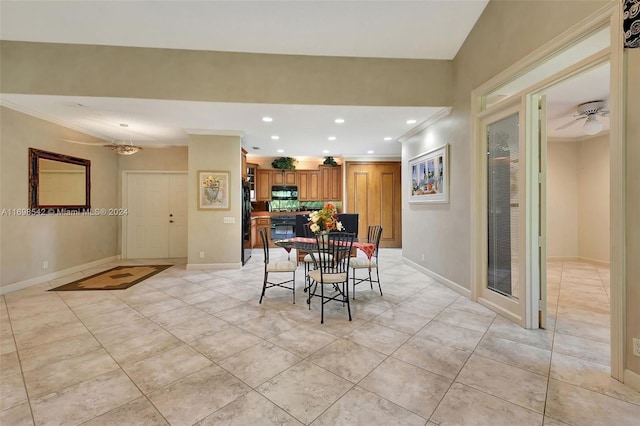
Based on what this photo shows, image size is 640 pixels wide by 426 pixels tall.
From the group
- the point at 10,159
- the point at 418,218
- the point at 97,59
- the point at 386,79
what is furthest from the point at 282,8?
the point at 10,159

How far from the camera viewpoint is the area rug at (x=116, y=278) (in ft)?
13.6

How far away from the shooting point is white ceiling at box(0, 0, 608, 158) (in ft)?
10.3

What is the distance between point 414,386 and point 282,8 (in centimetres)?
409

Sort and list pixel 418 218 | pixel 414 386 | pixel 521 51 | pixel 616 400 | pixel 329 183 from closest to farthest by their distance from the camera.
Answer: pixel 616 400 < pixel 414 386 < pixel 521 51 < pixel 418 218 < pixel 329 183

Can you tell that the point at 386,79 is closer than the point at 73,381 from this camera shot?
No

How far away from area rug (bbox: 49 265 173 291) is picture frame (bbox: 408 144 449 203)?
530 centimetres

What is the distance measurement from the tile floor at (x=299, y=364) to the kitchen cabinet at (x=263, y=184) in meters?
4.87

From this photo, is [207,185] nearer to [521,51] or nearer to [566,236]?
[521,51]

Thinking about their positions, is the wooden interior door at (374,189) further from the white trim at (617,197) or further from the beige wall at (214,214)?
the white trim at (617,197)

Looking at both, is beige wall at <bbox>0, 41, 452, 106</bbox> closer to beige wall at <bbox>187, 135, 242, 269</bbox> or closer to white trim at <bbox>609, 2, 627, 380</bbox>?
beige wall at <bbox>187, 135, 242, 269</bbox>

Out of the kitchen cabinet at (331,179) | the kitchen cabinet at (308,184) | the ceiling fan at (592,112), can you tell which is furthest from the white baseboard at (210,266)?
the ceiling fan at (592,112)

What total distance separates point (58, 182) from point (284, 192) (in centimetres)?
510

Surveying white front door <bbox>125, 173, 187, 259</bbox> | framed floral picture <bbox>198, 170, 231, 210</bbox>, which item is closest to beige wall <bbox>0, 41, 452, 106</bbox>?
framed floral picture <bbox>198, 170, 231, 210</bbox>

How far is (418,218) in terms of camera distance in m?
5.05
